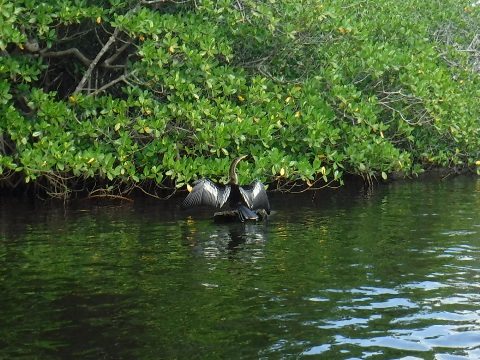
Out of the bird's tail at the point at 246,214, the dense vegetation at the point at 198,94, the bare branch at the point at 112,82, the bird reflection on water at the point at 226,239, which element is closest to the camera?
the bird reflection on water at the point at 226,239

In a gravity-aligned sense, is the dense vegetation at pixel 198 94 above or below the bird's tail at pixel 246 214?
above

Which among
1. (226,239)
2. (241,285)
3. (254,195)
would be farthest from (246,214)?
(241,285)

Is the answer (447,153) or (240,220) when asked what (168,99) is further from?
(447,153)

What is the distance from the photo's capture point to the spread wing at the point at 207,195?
1261 cm

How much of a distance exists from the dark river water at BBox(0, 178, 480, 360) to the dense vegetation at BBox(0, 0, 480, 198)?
4.14 feet

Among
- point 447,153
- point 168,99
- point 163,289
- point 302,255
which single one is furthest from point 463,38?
point 163,289

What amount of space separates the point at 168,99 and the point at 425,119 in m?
5.91

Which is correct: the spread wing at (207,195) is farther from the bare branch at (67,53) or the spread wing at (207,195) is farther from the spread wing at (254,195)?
the bare branch at (67,53)

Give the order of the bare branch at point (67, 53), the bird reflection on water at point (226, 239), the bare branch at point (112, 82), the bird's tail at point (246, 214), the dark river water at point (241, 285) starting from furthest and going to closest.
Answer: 1. the bare branch at point (67, 53)
2. the bare branch at point (112, 82)
3. the bird's tail at point (246, 214)
4. the bird reflection on water at point (226, 239)
5. the dark river water at point (241, 285)

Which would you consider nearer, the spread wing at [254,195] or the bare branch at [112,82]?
the spread wing at [254,195]

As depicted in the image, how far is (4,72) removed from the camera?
1400cm

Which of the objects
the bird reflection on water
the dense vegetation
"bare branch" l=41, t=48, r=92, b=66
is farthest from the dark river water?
"bare branch" l=41, t=48, r=92, b=66

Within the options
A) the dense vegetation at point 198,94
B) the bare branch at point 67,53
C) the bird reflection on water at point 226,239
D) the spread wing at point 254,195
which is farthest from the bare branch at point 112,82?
the spread wing at point 254,195

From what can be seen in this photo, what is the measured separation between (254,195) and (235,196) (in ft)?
1.14
